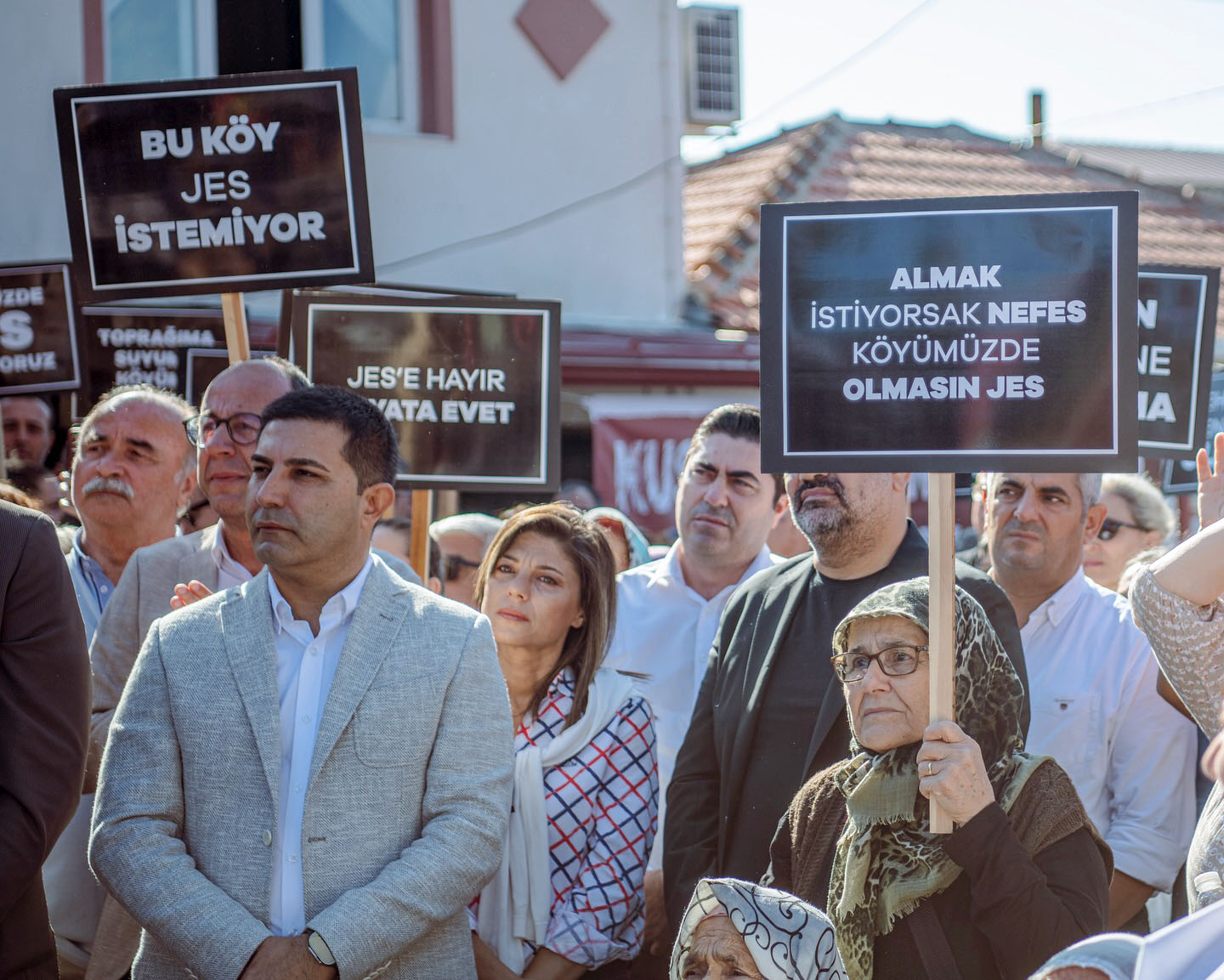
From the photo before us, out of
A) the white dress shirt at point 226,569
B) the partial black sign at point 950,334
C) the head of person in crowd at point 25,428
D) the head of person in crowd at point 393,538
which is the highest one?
the partial black sign at point 950,334

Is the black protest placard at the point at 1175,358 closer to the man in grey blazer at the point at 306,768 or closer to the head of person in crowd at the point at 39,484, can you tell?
the man in grey blazer at the point at 306,768

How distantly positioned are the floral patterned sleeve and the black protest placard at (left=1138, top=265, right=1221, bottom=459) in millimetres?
2566

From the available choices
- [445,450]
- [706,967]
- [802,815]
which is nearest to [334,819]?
[706,967]

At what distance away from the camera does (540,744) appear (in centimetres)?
412

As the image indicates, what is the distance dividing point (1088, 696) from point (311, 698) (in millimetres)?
2261

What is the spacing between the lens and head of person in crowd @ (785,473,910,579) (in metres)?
4.12

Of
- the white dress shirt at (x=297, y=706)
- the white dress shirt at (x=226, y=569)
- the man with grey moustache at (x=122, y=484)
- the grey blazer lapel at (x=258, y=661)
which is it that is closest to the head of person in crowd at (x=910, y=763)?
the white dress shirt at (x=297, y=706)

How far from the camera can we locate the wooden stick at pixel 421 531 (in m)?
5.11

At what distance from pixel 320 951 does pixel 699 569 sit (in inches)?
88.1

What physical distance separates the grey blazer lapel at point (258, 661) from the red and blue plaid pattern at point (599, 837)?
2.91ft

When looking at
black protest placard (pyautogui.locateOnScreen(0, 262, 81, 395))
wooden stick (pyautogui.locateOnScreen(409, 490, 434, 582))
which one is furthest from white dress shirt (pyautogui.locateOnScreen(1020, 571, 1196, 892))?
black protest placard (pyautogui.locateOnScreen(0, 262, 81, 395))

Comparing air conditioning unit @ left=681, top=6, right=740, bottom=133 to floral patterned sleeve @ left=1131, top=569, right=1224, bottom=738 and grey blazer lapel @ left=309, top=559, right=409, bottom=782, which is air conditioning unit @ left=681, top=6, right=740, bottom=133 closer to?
grey blazer lapel @ left=309, top=559, right=409, bottom=782

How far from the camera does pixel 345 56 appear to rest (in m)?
11.5

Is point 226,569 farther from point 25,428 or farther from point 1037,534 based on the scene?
point 25,428
